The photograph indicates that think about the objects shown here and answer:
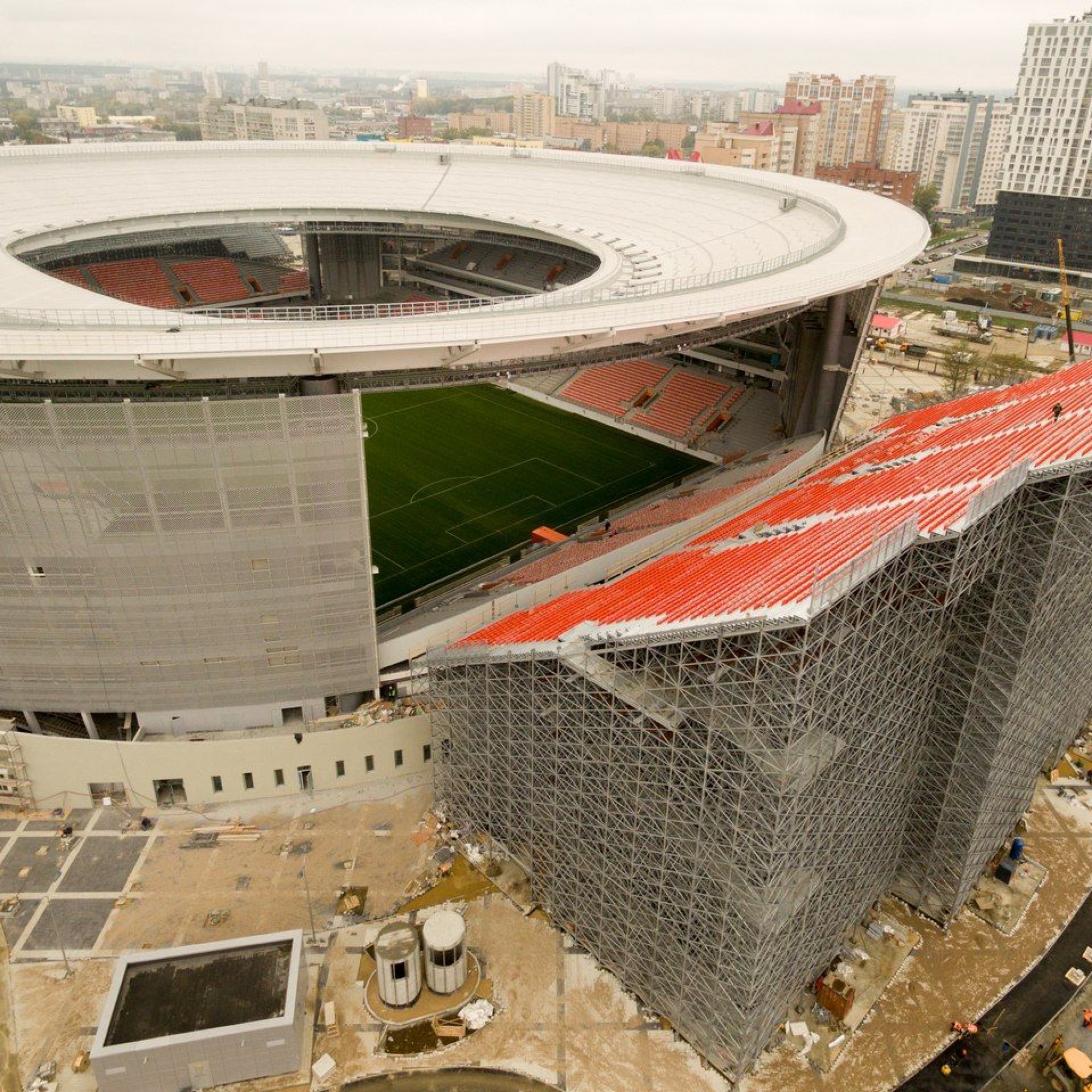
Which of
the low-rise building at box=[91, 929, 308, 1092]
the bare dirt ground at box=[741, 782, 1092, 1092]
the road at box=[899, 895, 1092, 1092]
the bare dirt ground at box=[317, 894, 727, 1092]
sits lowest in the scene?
the road at box=[899, 895, 1092, 1092]

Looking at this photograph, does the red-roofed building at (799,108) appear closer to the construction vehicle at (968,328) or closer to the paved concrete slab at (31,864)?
the construction vehicle at (968,328)

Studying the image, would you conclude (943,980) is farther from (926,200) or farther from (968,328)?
(926,200)

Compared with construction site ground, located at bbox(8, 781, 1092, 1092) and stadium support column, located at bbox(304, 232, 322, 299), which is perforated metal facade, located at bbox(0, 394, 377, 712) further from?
stadium support column, located at bbox(304, 232, 322, 299)

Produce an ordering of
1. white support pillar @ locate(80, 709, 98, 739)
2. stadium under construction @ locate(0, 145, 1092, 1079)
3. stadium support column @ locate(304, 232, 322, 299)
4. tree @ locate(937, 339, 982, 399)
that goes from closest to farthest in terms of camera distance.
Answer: stadium under construction @ locate(0, 145, 1092, 1079) → white support pillar @ locate(80, 709, 98, 739) → stadium support column @ locate(304, 232, 322, 299) → tree @ locate(937, 339, 982, 399)

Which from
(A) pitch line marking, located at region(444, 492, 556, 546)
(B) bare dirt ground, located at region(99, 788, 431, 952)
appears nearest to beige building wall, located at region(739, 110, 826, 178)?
(A) pitch line marking, located at region(444, 492, 556, 546)

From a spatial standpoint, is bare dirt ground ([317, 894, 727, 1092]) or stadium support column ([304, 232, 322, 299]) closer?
bare dirt ground ([317, 894, 727, 1092])

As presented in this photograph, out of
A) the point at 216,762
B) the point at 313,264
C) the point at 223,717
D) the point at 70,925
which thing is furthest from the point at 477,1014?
the point at 313,264

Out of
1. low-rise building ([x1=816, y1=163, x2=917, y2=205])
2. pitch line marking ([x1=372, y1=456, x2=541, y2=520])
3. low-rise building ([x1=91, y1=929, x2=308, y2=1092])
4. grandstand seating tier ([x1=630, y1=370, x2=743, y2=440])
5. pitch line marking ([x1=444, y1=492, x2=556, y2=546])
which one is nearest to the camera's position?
low-rise building ([x1=91, y1=929, x2=308, y2=1092])
